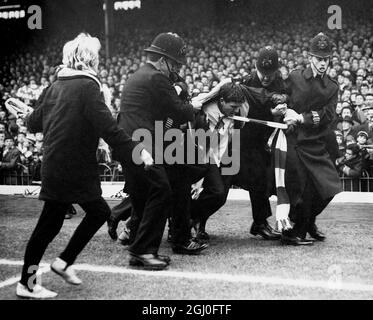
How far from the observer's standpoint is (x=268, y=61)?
21.9ft

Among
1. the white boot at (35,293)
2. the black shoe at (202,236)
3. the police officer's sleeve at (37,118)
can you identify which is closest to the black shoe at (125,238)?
the black shoe at (202,236)

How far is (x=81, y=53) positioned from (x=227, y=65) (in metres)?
12.0

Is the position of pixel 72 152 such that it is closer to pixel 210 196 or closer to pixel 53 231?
pixel 53 231

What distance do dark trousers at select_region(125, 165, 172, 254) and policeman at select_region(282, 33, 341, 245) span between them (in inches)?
65.1

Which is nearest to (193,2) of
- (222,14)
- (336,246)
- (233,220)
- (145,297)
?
(222,14)

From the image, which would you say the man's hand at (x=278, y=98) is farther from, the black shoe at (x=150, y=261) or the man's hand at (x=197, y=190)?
the black shoe at (x=150, y=261)

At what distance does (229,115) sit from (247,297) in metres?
2.58

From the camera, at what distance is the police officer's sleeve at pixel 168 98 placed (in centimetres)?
549

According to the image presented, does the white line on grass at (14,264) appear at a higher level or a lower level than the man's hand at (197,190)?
lower

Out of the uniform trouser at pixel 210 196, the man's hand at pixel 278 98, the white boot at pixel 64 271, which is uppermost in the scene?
the man's hand at pixel 278 98

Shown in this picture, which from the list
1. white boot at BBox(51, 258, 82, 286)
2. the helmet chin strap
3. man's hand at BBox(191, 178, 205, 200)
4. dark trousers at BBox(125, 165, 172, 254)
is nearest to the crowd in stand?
man's hand at BBox(191, 178, 205, 200)

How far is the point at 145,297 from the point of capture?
4.52m

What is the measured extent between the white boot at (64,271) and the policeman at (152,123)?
31.8 inches

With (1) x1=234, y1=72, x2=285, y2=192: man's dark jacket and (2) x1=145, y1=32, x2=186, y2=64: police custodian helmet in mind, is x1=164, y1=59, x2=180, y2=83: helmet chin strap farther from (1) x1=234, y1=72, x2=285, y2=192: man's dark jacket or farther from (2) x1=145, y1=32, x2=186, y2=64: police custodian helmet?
(1) x1=234, y1=72, x2=285, y2=192: man's dark jacket
